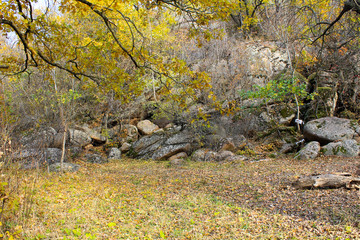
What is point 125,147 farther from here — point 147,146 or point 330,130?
point 330,130

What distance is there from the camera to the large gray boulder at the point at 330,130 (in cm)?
830

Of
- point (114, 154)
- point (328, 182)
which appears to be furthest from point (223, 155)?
point (114, 154)

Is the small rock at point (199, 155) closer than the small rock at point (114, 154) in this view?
Yes

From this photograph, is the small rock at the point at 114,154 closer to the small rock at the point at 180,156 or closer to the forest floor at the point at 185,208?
the small rock at the point at 180,156

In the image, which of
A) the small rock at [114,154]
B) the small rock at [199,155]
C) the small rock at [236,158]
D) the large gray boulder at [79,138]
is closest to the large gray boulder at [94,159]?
the small rock at [114,154]

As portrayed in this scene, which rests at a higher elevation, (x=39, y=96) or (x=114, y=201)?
(x=39, y=96)

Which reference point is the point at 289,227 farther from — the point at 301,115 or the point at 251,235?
the point at 301,115

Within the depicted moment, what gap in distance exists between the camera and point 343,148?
303 inches

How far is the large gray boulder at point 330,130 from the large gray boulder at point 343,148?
17.7 inches

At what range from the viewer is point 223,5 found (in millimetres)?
3795

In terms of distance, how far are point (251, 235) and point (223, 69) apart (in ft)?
36.8

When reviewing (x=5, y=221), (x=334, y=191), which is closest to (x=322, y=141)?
(x=334, y=191)

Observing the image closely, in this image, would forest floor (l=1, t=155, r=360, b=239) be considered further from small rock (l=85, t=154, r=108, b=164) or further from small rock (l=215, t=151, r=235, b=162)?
small rock (l=85, t=154, r=108, b=164)

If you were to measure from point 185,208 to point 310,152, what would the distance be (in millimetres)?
A: 5444
